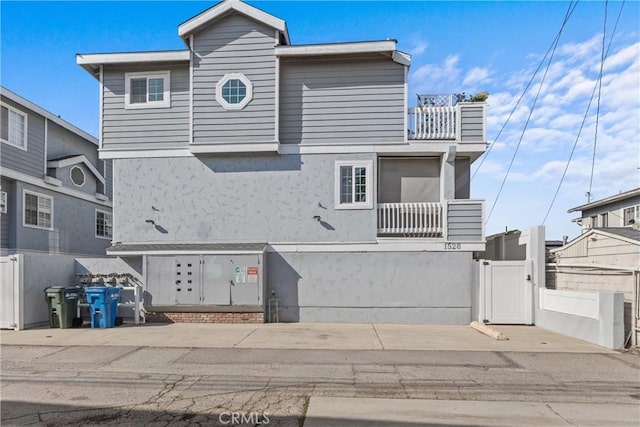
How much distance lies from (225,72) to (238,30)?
1.32m

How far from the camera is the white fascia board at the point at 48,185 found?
1366cm

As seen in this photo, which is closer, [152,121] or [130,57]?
[130,57]

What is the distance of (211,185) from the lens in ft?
38.8

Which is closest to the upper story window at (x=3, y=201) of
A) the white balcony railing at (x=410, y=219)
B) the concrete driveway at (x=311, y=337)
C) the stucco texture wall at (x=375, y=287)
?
the concrete driveway at (x=311, y=337)

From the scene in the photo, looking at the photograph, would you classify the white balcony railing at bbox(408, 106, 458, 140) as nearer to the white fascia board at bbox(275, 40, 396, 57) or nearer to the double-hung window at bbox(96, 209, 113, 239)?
the white fascia board at bbox(275, 40, 396, 57)

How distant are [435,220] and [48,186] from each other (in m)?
14.5

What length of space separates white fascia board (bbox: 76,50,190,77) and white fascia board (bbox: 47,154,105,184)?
17.5 feet

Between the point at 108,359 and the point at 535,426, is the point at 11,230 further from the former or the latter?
the point at 535,426

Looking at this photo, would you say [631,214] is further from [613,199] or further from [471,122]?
[471,122]

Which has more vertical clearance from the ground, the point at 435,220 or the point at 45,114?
the point at 45,114

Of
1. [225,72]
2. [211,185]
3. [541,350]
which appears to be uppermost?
[225,72]

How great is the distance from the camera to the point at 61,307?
10234 millimetres

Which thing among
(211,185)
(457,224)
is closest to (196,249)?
(211,185)

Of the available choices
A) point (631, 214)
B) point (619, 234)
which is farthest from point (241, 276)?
point (631, 214)
